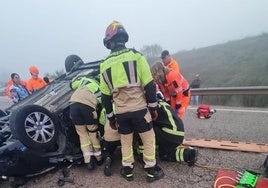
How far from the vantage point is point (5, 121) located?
12.6 feet

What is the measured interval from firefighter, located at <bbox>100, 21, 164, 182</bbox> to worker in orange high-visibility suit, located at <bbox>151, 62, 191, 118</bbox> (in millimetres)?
909

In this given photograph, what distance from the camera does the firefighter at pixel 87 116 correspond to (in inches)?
137

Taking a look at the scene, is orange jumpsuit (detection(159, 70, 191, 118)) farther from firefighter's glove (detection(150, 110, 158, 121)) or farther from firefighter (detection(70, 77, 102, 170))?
firefighter (detection(70, 77, 102, 170))

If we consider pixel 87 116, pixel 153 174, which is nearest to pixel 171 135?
pixel 153 174

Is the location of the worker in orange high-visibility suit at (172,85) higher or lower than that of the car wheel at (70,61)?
lower

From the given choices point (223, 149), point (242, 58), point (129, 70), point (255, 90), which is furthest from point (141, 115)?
point (242, 58)

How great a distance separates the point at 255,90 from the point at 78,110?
16.4 ft

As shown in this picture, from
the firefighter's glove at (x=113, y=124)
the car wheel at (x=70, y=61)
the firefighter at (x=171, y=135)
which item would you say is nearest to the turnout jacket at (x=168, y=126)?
the firefighter at (x=171, y=135)

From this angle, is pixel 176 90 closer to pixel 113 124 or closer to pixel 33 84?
pixel 113 124

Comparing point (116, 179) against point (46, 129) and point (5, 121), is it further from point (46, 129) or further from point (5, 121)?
point (5, 121)

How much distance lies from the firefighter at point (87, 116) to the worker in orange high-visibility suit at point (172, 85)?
983 millimetres

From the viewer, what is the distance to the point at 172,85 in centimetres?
397

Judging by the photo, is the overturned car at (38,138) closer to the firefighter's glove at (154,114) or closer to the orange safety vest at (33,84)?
the firefighter's glove at (154,114)

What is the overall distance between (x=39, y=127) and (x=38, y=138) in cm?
14
